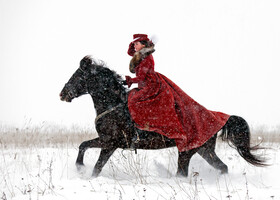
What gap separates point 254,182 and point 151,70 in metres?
2.50

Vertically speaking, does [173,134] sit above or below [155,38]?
below

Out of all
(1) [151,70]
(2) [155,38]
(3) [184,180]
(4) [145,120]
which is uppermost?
(2) [155,38]

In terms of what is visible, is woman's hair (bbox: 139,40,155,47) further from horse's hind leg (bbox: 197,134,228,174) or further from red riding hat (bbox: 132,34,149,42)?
horse's hind leg (bbox: 197,134,228,174)

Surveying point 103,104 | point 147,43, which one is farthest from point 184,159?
point 147,43

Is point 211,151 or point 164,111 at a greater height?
point 164,111

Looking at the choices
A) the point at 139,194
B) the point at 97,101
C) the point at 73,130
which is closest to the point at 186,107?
the point at 97,101

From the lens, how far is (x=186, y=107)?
4.44 meters

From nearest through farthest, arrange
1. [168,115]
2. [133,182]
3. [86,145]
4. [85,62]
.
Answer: [133,182] → [168,115] → [86,145] → [85,62]

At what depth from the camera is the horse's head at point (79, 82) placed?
457 centimetres

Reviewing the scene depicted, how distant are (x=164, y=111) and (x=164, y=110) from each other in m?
0.02

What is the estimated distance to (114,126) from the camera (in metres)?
4.30

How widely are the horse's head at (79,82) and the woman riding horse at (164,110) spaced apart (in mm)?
709

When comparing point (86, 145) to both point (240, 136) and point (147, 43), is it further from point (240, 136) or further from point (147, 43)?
point (240, 136)

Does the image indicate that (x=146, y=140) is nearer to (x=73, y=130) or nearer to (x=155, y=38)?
(x=155, y=38)
